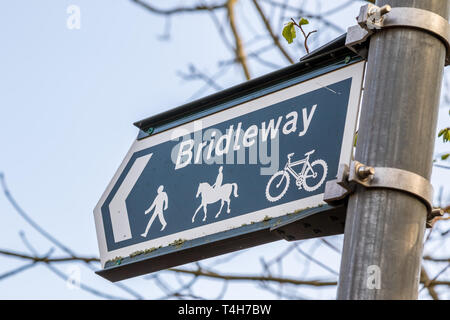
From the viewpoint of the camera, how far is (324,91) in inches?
90.7

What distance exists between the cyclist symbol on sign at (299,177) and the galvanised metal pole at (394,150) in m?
0.25

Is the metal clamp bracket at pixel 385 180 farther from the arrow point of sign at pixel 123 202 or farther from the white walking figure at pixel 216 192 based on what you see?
the arrow point of sign at pixel 123 202

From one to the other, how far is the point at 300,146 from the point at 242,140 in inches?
10.3

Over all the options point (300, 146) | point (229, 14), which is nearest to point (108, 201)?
point (300, 146)

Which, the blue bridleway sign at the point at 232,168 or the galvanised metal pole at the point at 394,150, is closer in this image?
the galvanised metal pole at the point at 394,150

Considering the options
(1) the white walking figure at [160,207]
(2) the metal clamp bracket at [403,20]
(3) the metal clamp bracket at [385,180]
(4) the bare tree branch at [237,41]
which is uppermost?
(4) the bare tree branch at [237,41]

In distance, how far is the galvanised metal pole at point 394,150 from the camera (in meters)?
1.75

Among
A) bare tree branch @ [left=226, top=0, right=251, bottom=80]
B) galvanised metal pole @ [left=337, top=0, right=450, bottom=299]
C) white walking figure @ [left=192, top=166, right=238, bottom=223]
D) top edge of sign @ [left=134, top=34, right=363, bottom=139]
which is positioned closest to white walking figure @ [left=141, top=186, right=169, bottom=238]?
white walking figure @ [left=192, top=166, right=238, bottom=223]

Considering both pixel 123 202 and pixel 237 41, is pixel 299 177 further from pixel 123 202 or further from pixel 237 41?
pixel 237 41

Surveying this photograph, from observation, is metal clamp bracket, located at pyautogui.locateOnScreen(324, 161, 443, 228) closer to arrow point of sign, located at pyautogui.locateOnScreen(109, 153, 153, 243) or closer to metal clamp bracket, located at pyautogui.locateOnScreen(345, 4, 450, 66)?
metal clamp bracket, located at pyautogui.locateOnScreen(345, 4, 450, 66)

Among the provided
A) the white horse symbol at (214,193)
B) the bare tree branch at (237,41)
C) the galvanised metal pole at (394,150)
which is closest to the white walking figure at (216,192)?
the white horse symbol at (214,193)
